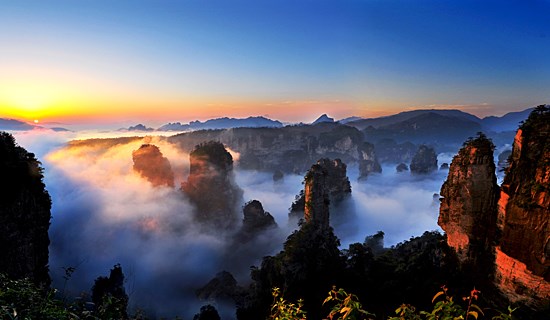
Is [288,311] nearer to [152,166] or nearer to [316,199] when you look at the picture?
[316,199]

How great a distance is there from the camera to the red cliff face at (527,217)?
64.4ft

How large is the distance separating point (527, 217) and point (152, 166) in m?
115

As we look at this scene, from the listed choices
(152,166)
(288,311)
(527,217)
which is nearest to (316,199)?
(527,217)

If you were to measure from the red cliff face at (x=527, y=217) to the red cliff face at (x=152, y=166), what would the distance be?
357ft

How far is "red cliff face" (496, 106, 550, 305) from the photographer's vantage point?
64.4 ft

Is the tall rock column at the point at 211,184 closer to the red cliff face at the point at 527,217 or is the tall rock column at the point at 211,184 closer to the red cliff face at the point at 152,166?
the red cliff face at the point at 152,166

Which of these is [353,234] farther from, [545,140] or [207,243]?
[545,140]

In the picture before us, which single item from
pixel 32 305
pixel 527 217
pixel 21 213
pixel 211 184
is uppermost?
pixel 32 305

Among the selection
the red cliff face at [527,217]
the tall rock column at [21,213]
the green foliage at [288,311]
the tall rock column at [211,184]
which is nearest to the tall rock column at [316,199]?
the red cliff face at [527,217]

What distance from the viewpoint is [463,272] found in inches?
1033

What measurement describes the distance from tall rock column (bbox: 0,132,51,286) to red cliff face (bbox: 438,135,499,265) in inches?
1333

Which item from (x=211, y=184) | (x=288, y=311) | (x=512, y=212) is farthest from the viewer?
(x=211, y=184)

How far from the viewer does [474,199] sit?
995 inches

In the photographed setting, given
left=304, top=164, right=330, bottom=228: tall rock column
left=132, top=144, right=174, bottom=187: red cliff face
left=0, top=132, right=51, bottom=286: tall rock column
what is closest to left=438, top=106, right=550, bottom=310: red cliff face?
left=304, top=164, right=330, bottom=228: tall rock column
